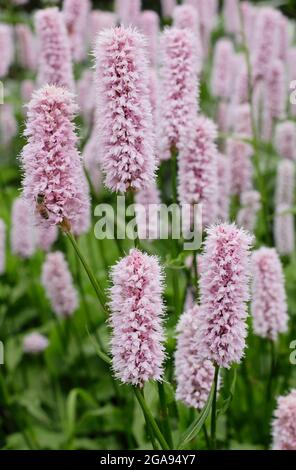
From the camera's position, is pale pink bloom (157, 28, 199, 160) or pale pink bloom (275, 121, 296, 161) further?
pale pink bloom (275, 121, 296, 161)

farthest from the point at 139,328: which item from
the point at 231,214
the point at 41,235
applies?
the point at 231,214

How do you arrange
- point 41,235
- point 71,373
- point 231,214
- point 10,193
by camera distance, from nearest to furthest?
point 41,235, point 71,373, point 231,214, point 10,193

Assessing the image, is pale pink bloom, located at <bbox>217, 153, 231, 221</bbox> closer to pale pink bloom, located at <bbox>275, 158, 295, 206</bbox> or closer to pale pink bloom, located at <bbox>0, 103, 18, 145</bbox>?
pale pink bloom, located at <bbox>275, 158, 295, 206</bbox>

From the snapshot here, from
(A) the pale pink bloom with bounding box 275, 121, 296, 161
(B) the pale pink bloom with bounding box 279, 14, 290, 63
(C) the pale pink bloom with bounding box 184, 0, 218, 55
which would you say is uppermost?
(C) the pale pink bloom with bounding box 184, 0, 218, 55

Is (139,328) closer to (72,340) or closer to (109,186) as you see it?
(109,186)

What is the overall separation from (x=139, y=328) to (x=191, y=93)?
123cm

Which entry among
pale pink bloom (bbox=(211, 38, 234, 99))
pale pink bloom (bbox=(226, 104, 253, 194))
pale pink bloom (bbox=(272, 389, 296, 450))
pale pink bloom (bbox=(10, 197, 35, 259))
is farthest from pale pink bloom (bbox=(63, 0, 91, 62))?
pale pink bloom (bbox=(272, 389, 296, 450))

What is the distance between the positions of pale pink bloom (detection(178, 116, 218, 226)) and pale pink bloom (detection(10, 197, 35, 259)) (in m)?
1.31

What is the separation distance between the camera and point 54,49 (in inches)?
135

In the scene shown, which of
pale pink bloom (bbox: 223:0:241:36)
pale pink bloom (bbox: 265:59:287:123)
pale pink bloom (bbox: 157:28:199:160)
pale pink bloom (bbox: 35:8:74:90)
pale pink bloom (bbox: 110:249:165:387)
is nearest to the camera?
pale pink bloom (bbox: 110:249:165:387)

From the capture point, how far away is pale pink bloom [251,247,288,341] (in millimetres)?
3143

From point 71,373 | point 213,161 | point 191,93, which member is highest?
point 191,93

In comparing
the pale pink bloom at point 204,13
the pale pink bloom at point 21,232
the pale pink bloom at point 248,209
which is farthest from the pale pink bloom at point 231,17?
the pale pink bloom at point 21,232

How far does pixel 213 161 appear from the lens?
3.16m
